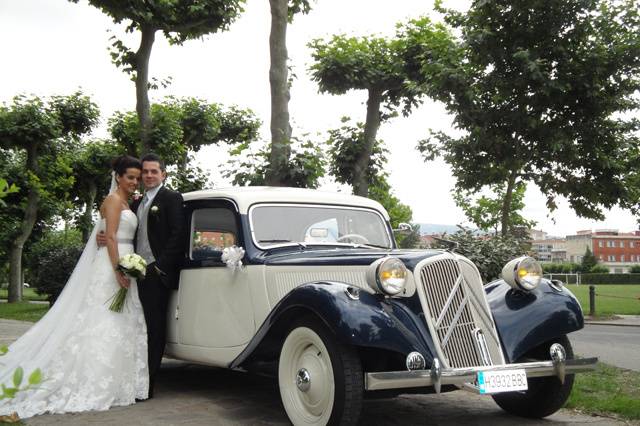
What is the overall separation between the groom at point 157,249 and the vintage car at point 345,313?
0.58 feet

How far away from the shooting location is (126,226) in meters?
6.09

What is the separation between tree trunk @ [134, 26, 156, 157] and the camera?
44.8 feet

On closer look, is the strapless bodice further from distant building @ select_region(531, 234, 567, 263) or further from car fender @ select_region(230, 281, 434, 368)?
distant building @ select_region(531, 234, 567, 263)

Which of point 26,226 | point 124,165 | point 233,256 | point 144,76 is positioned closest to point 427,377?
point 233,256

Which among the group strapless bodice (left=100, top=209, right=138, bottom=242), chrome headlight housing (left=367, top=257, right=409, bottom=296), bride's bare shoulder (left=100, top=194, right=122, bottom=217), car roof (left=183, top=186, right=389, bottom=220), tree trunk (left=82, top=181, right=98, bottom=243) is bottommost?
chrome headlight housing (left=367, top=257, right=409, bottom=296)

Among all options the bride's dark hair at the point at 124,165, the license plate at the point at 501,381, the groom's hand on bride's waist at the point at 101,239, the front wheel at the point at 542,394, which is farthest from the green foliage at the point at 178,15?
the license plate at the point at 501,381

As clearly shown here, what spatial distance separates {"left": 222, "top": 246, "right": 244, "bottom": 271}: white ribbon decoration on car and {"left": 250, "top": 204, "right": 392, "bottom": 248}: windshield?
7.8 inches

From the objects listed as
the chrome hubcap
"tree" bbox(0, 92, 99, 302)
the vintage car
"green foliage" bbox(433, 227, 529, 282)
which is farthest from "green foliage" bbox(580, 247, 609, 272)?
the chrome hubcap

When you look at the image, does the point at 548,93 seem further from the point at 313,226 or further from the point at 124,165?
the point at 124,165

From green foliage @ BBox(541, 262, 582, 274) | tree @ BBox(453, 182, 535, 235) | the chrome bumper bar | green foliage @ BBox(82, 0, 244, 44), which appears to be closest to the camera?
the chrome bumper bar

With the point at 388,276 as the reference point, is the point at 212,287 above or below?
below

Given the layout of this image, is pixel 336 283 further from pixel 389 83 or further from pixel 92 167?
pixel 92 167

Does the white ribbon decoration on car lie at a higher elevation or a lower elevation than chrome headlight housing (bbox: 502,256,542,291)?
higher

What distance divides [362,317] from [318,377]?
0.57 meters
